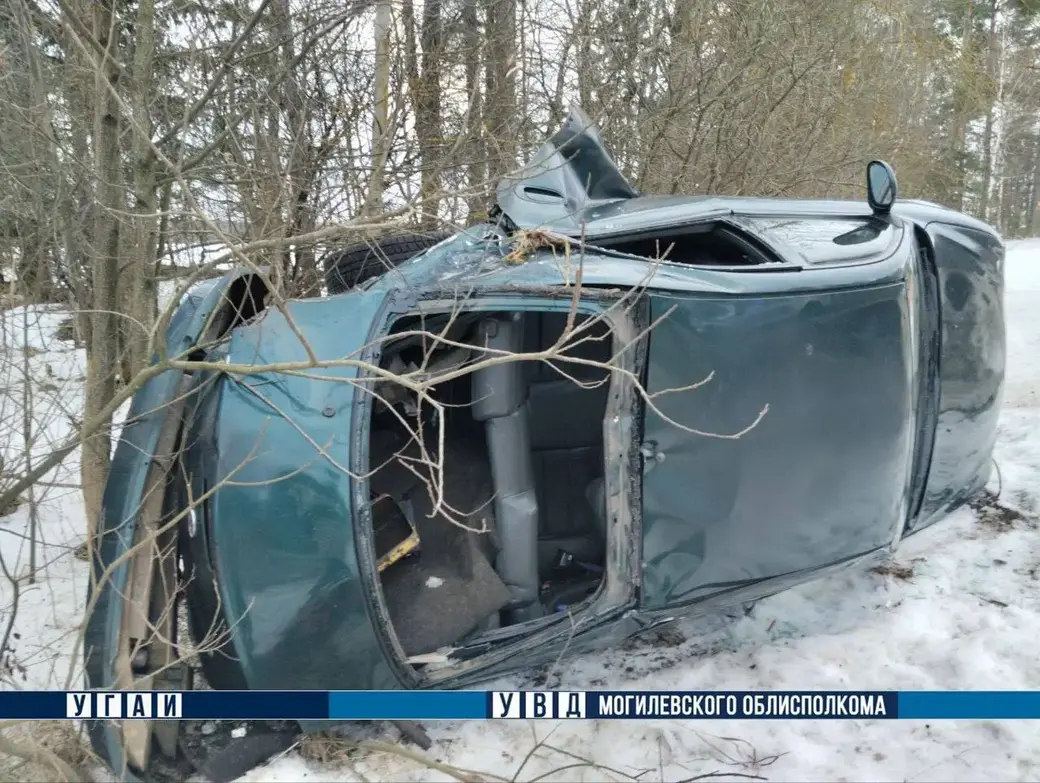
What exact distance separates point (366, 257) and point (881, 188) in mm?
2450

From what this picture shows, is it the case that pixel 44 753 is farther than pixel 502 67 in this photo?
No

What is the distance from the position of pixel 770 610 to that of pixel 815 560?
73 centimetres

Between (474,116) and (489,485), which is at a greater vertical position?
(474,116)

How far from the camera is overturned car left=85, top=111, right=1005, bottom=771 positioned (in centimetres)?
214

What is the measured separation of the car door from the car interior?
307 mm

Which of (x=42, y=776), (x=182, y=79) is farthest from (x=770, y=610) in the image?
(x=182, y=79)

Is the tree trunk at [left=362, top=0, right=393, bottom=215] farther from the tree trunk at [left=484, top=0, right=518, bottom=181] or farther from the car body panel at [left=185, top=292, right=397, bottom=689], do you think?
the car body panel at [left=185, top=292, right=397, bottom=689]

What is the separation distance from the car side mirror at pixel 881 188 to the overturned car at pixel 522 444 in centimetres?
1

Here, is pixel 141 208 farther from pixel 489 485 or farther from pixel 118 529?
pixel 489 485

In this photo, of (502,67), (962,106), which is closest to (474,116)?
Result: (502,67)

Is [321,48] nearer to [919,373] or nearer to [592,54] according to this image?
[592,54]

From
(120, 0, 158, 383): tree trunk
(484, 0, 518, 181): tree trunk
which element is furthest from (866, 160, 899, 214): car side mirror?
(484, 0, 518, 181): tree trunk

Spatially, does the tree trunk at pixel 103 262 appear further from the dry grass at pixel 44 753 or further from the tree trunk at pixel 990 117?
the tree trunk at pixel 990 117

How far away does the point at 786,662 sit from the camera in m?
2.83
